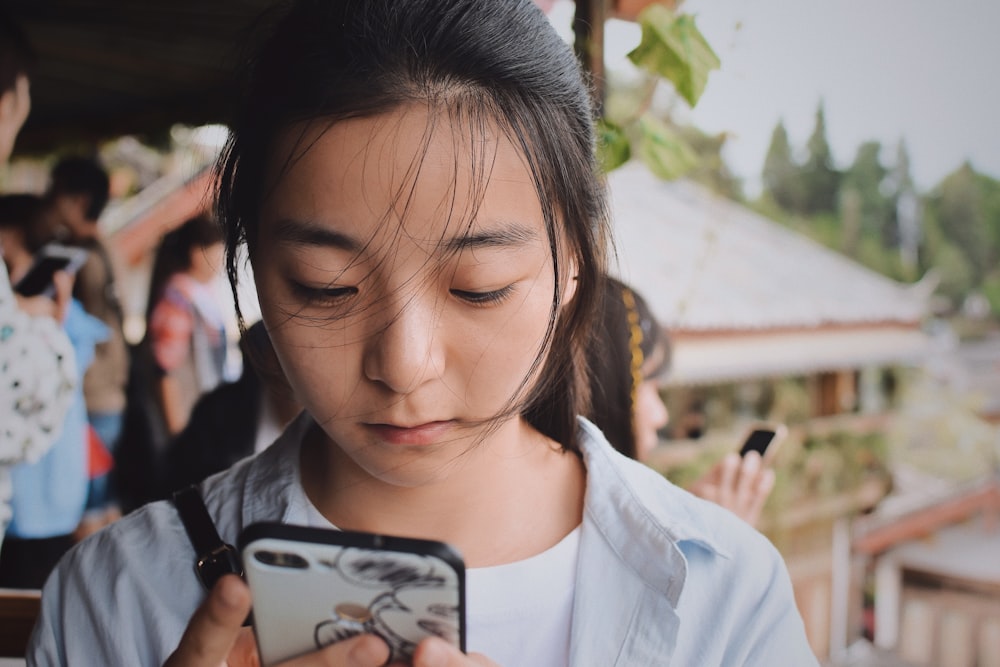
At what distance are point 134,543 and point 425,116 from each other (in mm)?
581

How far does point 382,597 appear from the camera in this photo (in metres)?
0.56

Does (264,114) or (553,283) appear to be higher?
(264,114)

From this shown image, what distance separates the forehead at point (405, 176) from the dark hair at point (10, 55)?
1145mm

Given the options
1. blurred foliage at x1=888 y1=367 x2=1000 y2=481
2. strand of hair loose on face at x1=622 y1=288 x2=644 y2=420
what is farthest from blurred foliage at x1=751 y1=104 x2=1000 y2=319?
strand of hair loose on face at x1=622 y1=288 x2=644 y2=420

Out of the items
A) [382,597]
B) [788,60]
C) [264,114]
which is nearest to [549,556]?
[382,597]

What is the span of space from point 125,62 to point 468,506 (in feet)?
9.72

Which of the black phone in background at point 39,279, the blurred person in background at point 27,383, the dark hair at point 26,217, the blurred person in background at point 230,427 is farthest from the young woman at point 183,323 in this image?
the blurred person in background at point 27,383

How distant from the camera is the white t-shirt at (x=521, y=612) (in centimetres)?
80

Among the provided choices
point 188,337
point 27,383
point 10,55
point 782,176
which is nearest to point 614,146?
point 27,383

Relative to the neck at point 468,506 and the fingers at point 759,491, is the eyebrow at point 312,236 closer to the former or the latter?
the neck at point 468,506

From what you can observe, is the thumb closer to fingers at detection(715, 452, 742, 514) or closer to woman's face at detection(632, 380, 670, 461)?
fingers at detection(715, 452, 742, 514)

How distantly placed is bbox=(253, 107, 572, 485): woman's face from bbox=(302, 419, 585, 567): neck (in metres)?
0.13

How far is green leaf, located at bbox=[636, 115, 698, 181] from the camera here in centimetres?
139

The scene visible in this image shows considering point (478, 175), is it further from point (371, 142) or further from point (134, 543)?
point (134, 543)
